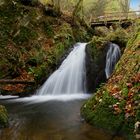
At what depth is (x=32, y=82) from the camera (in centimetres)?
1270

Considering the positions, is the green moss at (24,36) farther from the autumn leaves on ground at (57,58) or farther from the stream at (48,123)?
the stream at (48,123)

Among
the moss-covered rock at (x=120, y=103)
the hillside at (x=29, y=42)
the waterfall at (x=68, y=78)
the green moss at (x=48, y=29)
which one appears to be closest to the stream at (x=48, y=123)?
the moss-covered rock at (x=120, y=103)

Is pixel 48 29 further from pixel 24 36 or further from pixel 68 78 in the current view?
pixel 68 78

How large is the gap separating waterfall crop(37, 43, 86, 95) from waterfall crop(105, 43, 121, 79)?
1.05 metres

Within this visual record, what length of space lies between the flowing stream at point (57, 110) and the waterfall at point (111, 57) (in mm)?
1090

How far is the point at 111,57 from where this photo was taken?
549 inches

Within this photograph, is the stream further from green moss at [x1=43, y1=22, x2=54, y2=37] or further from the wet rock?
green moss at [x1=43, y1=22, x2=54, y2=37]

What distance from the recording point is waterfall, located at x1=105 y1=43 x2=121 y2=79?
13.6 meters

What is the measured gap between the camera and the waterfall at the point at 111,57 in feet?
44.7

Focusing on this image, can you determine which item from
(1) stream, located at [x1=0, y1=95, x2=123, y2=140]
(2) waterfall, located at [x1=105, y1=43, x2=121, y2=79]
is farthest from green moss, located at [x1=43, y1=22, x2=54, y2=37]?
(1) stream, located at [x1=0, y1=95, x2=123, y2=140]

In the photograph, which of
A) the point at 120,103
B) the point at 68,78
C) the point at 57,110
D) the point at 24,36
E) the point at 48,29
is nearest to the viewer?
the point at 120,103

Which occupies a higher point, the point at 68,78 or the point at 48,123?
the point at 68,78

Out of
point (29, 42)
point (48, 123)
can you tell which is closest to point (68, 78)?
point (29, 42)

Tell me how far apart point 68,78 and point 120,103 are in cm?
719
